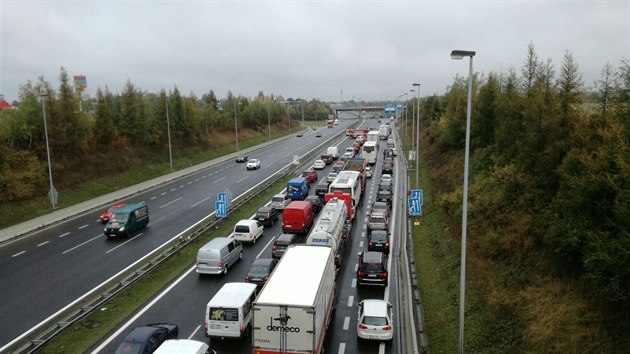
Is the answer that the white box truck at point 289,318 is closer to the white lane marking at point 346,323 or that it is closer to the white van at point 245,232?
the white lane marking at point 346,323

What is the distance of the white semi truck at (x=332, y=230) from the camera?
24.0m

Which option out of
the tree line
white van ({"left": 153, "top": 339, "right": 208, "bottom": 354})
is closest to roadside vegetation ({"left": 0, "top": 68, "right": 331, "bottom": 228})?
the tree line

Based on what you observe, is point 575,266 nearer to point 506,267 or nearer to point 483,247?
point 506,267

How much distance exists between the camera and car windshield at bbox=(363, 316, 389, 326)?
17.2 meters

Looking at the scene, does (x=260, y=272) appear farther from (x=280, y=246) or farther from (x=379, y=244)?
(x=379, y=244)

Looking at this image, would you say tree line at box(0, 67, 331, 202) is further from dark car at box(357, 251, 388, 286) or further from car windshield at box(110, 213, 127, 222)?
dark car at box(357, 251, 388, 286)

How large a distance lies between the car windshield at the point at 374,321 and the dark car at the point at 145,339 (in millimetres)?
7240

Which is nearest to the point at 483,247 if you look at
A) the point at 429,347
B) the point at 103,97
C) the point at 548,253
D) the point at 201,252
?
the point at 548,253

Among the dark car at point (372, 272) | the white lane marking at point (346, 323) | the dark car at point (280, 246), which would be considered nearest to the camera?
the white lane marking at point (346, 323)

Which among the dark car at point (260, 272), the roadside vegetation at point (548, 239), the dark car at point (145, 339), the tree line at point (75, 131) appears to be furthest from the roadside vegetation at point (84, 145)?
the roadside vegetation at point (548, 239)

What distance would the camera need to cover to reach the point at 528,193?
2350 cm

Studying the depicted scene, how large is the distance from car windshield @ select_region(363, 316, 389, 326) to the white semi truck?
5.06m

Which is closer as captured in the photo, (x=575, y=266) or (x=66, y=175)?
(x=575, y=266)

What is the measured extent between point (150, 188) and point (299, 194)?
793 inches
